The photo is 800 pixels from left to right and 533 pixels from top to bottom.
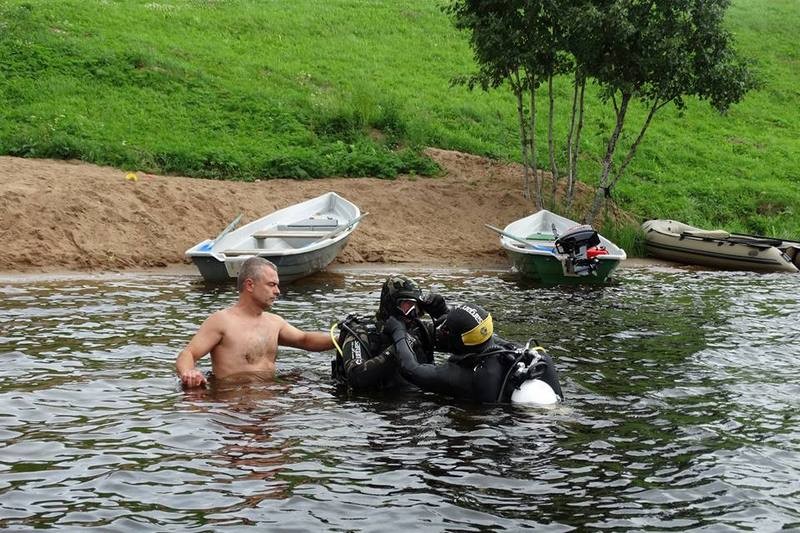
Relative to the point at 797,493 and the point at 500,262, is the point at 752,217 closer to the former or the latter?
the point at 500,262

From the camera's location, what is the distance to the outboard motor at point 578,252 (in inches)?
712

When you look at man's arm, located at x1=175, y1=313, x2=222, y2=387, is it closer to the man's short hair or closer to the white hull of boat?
the man's short hair

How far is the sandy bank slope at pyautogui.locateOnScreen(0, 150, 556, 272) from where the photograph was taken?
59.9 feet

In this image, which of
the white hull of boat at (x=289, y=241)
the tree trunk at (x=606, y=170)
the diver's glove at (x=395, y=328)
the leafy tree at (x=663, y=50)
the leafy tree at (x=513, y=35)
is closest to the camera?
the diver's glove at (x=395, y=328)

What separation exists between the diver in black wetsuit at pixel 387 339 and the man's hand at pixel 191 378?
52.7 inches

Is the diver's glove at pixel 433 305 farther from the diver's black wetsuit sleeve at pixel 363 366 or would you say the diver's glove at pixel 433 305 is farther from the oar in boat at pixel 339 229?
the oar in boat at pixel 339 229

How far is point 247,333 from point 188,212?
10558mm

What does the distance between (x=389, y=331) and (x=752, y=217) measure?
748 inches

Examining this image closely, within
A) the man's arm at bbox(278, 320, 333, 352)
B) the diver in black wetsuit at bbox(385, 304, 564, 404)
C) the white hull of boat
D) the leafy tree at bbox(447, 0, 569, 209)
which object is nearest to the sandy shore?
the white hull of boat

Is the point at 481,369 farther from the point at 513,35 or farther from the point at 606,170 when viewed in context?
the point at 606,170

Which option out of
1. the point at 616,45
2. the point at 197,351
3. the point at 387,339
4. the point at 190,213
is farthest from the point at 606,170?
the point at 197,351

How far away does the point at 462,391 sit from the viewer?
9.34 meters

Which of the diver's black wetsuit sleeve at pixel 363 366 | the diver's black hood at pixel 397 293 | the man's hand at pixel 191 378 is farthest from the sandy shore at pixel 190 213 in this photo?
the diver's black hood at pixel 397 293

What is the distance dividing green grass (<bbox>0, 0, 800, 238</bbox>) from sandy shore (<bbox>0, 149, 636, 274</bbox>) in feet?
3.20
